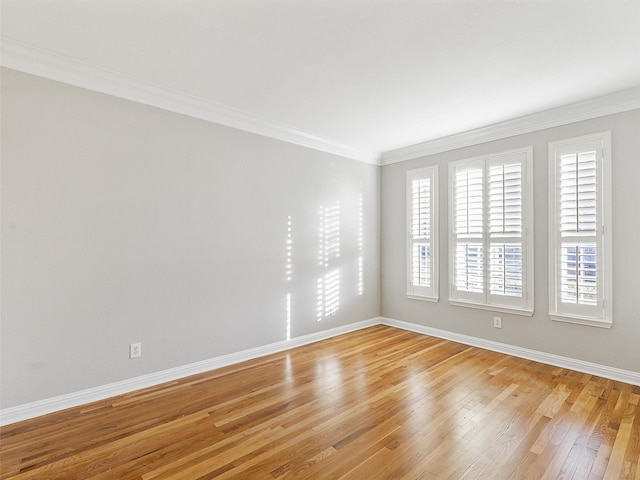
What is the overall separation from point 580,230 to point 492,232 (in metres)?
0.85

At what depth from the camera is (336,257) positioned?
4.64 metres

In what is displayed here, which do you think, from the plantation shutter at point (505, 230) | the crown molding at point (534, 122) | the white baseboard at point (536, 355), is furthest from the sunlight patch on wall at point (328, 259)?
the plantation shutter at point (505, 230)

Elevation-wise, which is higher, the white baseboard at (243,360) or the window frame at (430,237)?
the window frame at (430,237)

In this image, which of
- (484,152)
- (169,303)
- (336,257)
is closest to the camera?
(169,303)

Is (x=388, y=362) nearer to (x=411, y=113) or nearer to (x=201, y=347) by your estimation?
(x=201, y=347)

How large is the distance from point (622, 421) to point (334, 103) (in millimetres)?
3499

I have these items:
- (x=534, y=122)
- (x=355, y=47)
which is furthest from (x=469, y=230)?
(x=355, y=47)

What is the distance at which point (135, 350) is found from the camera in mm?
2961

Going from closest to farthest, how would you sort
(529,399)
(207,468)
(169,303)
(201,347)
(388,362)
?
1. (207,468)
2. (529,399)
3. (169,303)
4. (201,347)
5. (388,362)

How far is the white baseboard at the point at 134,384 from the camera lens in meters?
2.46

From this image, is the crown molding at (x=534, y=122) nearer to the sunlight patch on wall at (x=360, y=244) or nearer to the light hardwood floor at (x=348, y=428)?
the sunlight patch on wall at (x=360, y=244)

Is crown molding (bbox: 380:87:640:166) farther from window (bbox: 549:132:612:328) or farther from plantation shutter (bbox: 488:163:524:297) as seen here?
plantation shutter (bbox: 488:163:524:297)

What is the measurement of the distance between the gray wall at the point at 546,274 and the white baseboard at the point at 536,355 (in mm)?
50

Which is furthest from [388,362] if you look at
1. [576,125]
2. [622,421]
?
[576,125]
